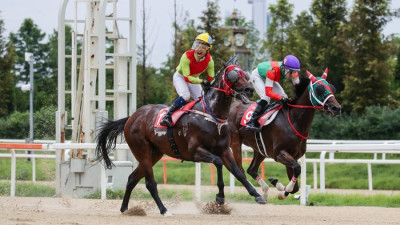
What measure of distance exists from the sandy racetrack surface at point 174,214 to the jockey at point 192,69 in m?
1.30

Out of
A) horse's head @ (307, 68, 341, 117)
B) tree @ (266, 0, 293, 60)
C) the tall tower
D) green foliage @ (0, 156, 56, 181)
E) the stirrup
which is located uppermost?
the tall tower

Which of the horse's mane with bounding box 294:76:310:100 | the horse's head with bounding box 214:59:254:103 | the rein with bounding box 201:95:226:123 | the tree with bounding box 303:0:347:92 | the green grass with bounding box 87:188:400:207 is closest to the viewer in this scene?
the horse's head with bounding box 214:59:254:103

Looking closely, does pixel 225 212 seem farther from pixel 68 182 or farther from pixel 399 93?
pixel 399 93

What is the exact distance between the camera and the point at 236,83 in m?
9.33

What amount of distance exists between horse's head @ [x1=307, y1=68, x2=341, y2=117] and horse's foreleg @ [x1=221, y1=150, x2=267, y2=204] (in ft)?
4.60

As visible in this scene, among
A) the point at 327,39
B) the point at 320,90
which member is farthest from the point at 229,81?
the point at 327,39

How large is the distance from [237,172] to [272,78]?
183cm

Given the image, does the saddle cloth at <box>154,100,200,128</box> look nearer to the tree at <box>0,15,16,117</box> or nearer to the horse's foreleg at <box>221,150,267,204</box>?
the horse's foreleg at <box>221,150,267,204</box>

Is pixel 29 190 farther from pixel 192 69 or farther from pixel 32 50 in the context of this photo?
pixel 32 50

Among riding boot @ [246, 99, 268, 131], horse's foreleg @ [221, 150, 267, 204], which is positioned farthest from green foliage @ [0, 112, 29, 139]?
horse's foreleg @ [221, 150, 267, 204]

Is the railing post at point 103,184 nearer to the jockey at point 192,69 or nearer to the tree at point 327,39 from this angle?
the jockey at point 192,69

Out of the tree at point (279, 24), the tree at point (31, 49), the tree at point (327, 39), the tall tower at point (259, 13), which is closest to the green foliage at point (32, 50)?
the tree at point (31, 49)

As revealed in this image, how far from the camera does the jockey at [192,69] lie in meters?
9.76

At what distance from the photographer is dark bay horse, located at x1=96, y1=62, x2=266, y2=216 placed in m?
9.33
